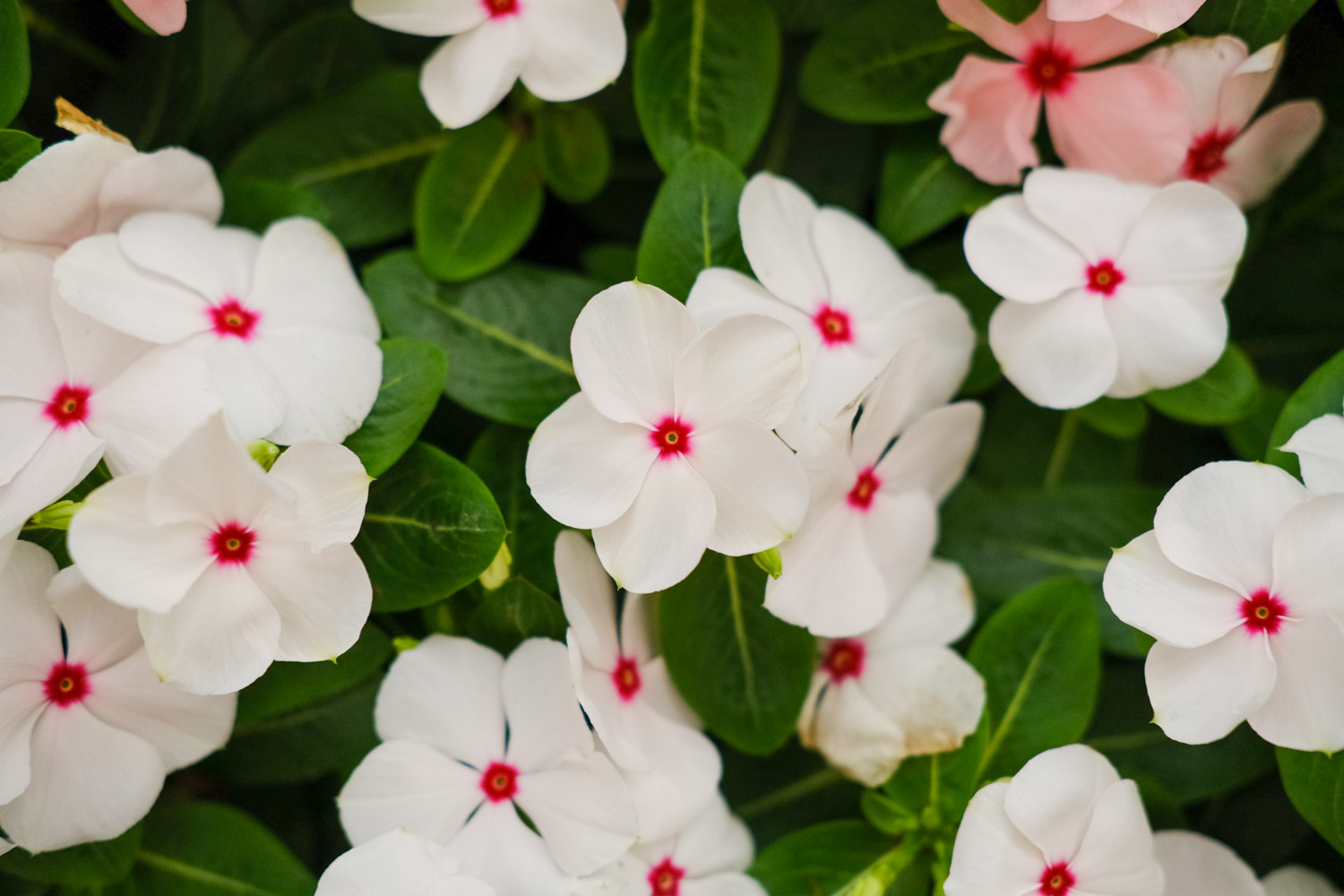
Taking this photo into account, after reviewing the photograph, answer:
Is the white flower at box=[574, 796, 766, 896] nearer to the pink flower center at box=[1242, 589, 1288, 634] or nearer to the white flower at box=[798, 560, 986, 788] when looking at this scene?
the white flower at box=[798, 560, 986, 788]

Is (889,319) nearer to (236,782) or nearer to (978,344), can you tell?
(978,344)

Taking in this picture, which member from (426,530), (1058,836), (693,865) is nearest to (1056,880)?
(1058,836)

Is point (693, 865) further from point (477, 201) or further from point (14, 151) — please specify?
point (14, 151)

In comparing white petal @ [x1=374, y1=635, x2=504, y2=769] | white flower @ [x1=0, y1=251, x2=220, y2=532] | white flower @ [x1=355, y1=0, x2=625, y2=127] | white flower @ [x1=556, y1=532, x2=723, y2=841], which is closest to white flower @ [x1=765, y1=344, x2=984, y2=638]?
white flower @ [x1=556, y1=532, x2=723, y2=841]

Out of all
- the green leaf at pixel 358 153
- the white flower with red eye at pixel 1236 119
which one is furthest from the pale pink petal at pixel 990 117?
the green leaf at pixel 358 153

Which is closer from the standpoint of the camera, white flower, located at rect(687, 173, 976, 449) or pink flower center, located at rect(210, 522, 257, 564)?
pink flower center, located at rect(210, 522, 257, 564)

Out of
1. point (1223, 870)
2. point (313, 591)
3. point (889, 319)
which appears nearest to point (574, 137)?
point (889, 319)

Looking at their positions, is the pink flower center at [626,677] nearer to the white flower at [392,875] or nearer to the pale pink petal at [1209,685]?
the white flower at [392,875]
